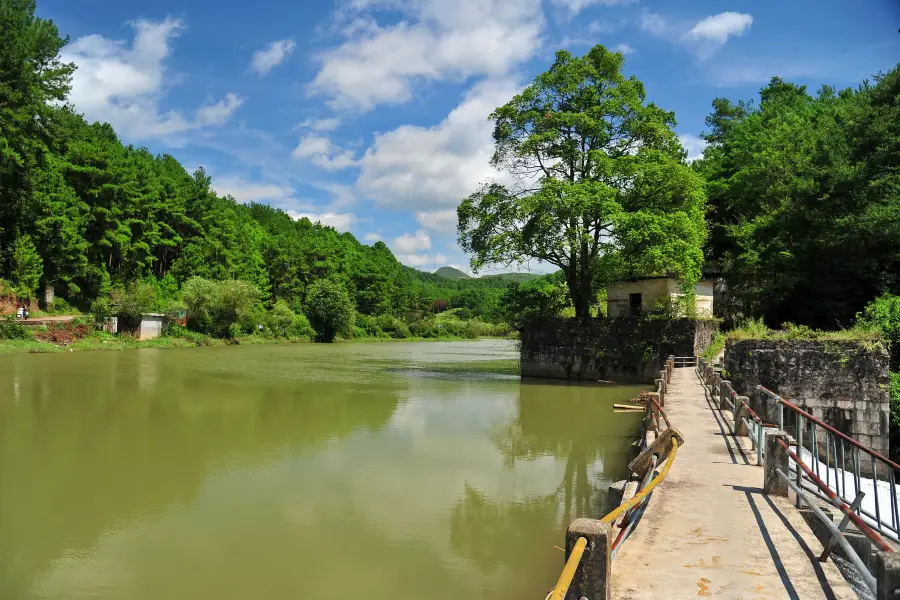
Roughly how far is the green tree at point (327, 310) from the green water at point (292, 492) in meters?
43.0

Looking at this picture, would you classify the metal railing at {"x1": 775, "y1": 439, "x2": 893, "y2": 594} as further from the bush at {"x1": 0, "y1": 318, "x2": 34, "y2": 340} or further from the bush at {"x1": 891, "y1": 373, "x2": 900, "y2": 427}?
the bush at {"x1": 0, "y1": 318, "x2": 34, "y2": 340}

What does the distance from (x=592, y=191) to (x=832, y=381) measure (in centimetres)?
1057

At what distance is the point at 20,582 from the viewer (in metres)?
5.22

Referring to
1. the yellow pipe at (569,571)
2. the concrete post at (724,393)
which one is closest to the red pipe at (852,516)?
the yellow pipe at (569,571)

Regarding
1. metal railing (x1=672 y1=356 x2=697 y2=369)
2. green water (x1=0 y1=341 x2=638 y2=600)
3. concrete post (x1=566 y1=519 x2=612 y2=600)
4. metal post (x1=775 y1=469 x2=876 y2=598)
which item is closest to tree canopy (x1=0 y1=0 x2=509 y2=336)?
metal railing (x1=672 y1=356 x2=697 y2=369)

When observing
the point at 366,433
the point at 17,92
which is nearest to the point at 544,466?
the point at 366,433

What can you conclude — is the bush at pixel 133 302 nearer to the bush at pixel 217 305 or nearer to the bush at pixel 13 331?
the bush at pixel 217 305

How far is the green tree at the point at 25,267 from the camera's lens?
3659 centimetres

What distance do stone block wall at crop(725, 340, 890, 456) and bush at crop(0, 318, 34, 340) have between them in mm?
36359

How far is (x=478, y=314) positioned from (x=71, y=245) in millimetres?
78060

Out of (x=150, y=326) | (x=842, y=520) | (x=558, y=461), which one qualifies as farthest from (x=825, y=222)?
(x=150, y=326)

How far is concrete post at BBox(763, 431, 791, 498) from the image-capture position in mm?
5934

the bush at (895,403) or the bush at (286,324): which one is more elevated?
the bush at (286,324)

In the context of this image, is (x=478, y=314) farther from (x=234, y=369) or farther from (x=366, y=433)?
(x=366, y=433)
